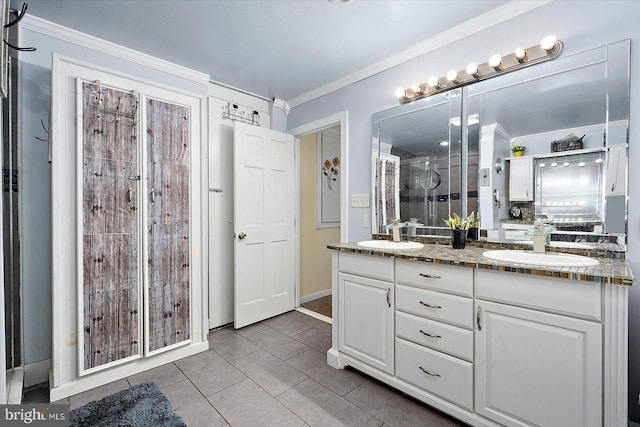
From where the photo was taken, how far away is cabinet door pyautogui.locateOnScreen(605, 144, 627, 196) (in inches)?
61.7

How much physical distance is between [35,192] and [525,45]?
3.29 meters

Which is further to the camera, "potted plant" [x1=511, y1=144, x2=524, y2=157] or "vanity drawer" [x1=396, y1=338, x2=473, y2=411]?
"potted plant" [x1=511, y1=144, x2=524, y2=157]

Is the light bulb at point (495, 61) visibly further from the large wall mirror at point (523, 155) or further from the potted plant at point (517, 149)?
the potted plant at point (517, 149)

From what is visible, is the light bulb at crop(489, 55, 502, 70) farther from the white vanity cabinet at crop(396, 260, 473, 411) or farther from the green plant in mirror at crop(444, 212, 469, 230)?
the white vanity cabinet at crop(396, 260, 473, 411)

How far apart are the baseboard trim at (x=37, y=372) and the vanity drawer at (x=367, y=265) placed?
2.09m

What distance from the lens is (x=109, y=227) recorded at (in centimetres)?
207

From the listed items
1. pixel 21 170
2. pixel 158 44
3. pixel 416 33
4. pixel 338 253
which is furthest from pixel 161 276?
pixel 416 33

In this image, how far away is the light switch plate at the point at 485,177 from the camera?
205cm

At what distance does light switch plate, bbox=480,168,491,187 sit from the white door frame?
45.4 inches

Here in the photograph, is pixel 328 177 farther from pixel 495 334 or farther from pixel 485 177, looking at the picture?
pixel 495 334

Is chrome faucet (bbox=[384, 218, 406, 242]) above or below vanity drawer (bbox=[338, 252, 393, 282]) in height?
above

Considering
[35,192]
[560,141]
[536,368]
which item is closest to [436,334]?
[536,368]

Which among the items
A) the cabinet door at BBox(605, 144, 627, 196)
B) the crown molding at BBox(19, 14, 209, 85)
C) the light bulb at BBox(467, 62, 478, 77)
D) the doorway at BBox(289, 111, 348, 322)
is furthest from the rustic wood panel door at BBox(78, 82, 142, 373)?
the cabinet door at BBox(605, 144, 627, 196)

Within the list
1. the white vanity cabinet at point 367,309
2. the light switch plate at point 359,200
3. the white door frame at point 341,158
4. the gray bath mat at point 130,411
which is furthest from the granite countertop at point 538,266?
the gray bath mat at point 130,411
